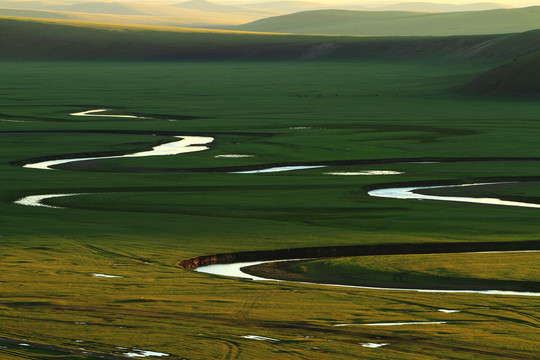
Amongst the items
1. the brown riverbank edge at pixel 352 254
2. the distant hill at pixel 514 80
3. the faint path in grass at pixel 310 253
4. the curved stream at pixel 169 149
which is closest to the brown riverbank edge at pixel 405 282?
the brown riverbank edge at pixel 352 254

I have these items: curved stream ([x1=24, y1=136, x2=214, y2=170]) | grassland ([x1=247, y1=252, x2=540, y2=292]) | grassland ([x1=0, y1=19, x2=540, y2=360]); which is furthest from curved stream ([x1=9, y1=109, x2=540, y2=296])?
grassland ([x1=0, y1=19, x2=540, y2=360])

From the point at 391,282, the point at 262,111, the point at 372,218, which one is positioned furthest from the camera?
the point at 262,111

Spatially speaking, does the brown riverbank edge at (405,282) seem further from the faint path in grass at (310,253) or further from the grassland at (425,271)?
the faint path in grass at (310,253)

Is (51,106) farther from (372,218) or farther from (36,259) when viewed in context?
(36,259)

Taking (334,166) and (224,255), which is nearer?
(224,255)

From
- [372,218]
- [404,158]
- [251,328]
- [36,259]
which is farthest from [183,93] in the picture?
[251,328]

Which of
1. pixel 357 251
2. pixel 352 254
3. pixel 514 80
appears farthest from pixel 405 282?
pixel 514 80

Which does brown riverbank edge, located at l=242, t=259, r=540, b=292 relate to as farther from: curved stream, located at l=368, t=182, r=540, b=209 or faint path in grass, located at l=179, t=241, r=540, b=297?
curved stream, located at l=368, t=182, r=540, b=209
